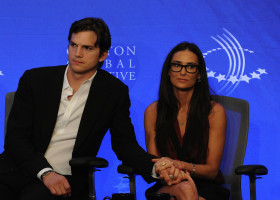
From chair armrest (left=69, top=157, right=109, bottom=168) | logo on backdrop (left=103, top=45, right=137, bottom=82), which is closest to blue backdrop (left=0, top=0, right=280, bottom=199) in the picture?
logo on backdrop (left=103, top=45, right=137, bottom=82)

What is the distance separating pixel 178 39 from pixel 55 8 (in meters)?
1.06

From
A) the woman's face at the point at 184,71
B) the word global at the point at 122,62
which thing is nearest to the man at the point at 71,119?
the woman's face at the point at 184,71

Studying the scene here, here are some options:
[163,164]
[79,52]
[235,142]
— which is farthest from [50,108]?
[235,142]

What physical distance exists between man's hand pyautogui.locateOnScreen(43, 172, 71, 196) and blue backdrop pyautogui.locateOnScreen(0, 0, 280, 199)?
1456 millimetres

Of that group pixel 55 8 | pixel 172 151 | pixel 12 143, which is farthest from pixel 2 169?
pixel 55 8

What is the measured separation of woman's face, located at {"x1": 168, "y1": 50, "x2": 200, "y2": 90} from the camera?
3.24 meters

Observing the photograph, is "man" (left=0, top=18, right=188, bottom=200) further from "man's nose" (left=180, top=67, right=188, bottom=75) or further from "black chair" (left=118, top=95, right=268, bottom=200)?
"black chair" (left=118, top=95, right=268, bottom=200)

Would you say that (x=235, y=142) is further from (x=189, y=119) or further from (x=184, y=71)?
(x=184, y=71)

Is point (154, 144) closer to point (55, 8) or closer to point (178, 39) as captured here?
point (178, 39)

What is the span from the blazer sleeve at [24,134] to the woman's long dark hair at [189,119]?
0.80 m

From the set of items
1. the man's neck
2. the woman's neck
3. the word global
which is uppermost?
the word global

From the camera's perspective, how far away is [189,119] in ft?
10.6

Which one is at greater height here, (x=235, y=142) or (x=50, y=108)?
(x=50, y=108)

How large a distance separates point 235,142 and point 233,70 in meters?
1.01
